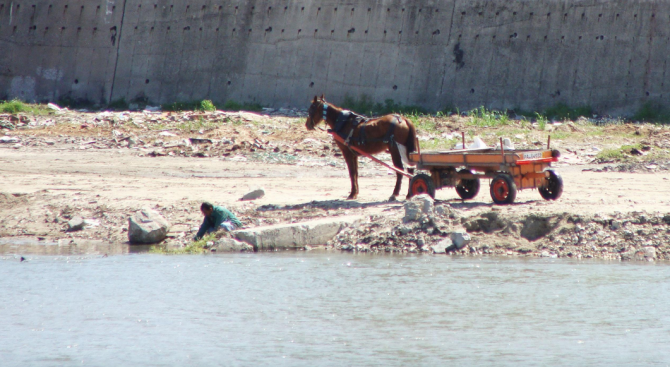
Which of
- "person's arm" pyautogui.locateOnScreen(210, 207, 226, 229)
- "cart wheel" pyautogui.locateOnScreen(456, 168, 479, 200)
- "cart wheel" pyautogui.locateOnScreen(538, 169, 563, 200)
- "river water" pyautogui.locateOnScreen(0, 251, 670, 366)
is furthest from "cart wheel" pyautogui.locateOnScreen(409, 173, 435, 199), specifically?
"person's arm" pyautogui.locateOnScreen(210, 207, 226, 229)

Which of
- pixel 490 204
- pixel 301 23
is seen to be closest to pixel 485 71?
pixel 301 23

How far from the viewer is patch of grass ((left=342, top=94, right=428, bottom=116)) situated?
82.0ft

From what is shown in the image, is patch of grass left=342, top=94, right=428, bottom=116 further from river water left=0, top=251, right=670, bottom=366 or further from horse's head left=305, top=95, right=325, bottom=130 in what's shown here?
river water left=0, top=251, right=670, bottom=366

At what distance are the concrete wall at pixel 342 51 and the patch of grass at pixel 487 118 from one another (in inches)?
37.0

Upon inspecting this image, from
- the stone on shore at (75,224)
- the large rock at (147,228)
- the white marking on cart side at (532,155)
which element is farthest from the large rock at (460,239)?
the stone on shore at (75,224)

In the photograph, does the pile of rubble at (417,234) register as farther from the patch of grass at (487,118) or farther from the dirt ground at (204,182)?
the patch of grass at (487,118)

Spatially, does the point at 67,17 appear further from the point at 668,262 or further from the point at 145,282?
the point at 668,262

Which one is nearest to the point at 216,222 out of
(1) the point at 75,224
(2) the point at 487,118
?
(1) the point at 75,224

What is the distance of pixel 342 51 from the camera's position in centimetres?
2622

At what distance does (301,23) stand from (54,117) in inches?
313

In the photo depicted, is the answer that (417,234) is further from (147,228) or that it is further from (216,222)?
(147,228)

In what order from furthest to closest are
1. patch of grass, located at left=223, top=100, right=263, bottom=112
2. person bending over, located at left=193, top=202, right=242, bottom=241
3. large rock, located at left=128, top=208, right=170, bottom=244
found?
1. patch of grass, located at left=223, top=100, right=263, bottom=112
2. large rock, located at left=128, top=208, right=170, bottom=244
3. person bending over, located at left=193, top=202, right=242, bottom=241

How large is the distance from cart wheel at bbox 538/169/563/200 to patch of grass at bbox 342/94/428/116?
12694 mm

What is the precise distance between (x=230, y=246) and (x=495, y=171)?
143 inches
